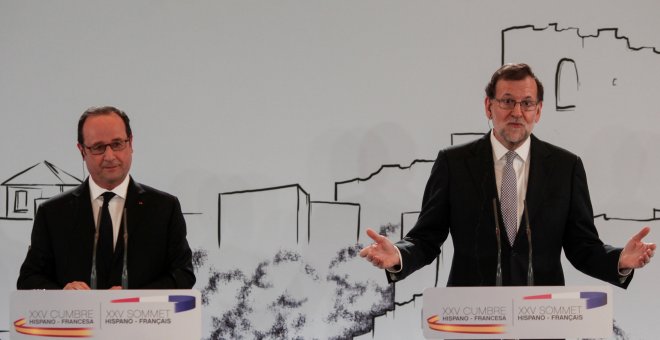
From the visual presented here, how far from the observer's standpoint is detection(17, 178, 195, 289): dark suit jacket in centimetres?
314

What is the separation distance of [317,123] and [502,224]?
165 centimetres

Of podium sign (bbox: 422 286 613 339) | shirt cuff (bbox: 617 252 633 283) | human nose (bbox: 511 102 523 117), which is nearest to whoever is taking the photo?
podium sign (bbox: 422 286 613 339)

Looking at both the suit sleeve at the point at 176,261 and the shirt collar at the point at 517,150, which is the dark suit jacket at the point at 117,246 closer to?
the suit sleeve at the point at 176,261

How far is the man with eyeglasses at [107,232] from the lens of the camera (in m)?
3.14

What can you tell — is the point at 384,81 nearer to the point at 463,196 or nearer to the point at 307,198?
the point at 307,198

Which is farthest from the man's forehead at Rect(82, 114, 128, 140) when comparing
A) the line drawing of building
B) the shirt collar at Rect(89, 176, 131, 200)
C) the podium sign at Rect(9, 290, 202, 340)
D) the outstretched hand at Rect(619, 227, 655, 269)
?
the outstretched hand at Rect(619, 227, 655, 269)

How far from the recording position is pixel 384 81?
4.49 meters

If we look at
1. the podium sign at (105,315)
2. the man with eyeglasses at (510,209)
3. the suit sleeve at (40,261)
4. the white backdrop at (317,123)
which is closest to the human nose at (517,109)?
the man with eyeglasses at (510,209)

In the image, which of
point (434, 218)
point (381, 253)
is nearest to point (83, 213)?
point (381, 253)

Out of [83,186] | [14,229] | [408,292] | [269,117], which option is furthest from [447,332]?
[14,229]

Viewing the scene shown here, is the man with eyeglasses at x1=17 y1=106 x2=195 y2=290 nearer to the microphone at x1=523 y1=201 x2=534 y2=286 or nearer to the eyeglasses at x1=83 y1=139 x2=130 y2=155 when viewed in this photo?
the eyeglasses at x1=83 y1=139 x2=130 y2=155

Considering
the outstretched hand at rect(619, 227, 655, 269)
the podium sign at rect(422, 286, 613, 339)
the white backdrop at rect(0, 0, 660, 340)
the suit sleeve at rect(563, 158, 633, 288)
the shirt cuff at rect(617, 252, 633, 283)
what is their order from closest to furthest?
the podium sign at rect(422, 286, 613, 339) < the outstretched hand at rect(619, 227, 655, 269) < the shirt cuff at rect(617, 252, 633, 283) < the suit sleeve at rect(563, 158, 633, 288) < the white backdrop at rect(0, 0, 660, 340)

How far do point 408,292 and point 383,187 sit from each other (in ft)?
1.88

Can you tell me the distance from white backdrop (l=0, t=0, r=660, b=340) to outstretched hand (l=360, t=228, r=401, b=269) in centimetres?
153
